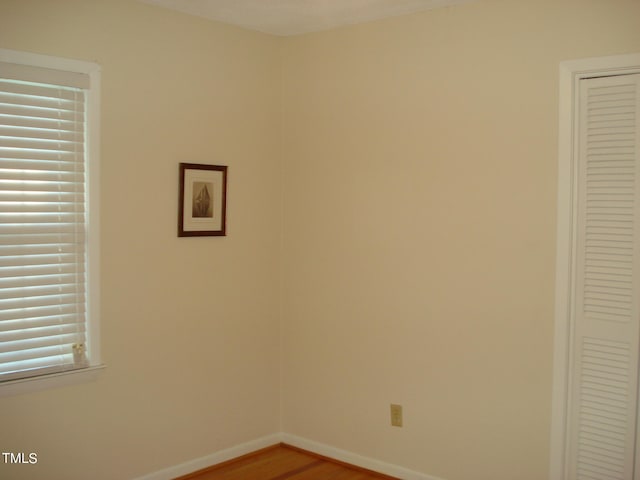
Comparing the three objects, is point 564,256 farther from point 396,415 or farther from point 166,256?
point 166,256

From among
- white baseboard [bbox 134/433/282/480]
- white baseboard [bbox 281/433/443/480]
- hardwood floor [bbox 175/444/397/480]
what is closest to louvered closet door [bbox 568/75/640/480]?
white baseboard [bbox 281/433/443/480]

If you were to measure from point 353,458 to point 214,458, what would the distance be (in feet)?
2.58

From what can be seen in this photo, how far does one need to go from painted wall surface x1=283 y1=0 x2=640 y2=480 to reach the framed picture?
0.48 metres

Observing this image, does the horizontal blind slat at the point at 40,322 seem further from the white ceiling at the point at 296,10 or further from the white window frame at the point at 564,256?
the white window frame at the point at 564,256

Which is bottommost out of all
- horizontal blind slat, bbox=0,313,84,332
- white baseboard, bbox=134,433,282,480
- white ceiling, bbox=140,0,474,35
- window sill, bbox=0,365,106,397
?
white baseboard, bbox=134,433,282,480

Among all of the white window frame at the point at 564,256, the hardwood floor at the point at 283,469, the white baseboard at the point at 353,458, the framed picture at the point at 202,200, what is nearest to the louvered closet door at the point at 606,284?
the white window frame at the point at 564,256

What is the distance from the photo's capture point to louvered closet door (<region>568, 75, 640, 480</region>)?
8.96ft

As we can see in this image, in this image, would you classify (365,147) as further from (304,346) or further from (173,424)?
(173,424)

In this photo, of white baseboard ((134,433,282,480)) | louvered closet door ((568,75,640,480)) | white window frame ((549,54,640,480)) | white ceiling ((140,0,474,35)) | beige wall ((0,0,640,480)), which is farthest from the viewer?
white baseboard ((134,433,282,480))

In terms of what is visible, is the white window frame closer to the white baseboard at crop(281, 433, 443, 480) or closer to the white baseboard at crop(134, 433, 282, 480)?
the white baseboard at crop(281, 433, 443, 480)

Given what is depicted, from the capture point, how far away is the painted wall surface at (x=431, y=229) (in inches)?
116

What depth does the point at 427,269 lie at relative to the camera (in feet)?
10.9

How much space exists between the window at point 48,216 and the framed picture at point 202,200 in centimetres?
49

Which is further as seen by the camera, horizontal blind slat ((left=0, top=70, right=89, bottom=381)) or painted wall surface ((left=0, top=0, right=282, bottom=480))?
painted wall surface ((left=0, top=0, right=282, bottom=480))
